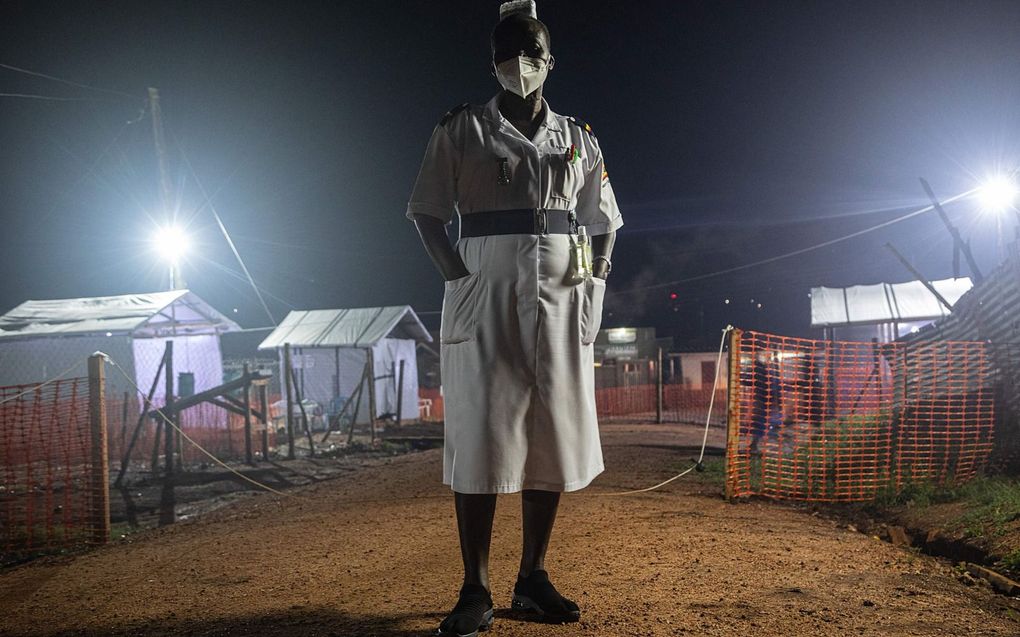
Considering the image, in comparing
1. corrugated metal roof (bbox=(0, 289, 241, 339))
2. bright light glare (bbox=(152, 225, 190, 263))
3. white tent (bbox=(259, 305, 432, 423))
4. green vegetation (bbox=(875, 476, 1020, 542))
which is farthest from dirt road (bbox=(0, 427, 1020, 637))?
bright light glare (bbox=(152, 225, 190, 263))

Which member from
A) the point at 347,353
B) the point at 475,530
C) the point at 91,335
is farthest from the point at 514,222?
the point at 347,353

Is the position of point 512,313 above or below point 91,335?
below

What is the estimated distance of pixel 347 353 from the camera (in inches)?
842

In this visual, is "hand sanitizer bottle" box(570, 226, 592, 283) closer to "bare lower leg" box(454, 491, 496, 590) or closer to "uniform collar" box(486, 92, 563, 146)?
"uniform collar" box(486, 92, 563, 146)

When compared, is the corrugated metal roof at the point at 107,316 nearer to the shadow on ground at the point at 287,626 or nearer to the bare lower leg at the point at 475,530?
the shadow on ground at the point at 287,626

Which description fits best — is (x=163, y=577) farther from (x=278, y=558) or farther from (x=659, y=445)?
(x=659, y=445)

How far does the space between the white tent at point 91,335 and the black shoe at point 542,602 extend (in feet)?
52.0

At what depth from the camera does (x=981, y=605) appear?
292 cm

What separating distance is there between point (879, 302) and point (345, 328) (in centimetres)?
1769

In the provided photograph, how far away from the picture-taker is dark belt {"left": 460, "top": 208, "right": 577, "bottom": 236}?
2.44 meters

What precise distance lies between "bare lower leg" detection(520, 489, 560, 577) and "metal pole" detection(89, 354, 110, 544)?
166 inches

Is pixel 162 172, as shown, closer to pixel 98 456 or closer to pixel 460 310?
pixel 98 456

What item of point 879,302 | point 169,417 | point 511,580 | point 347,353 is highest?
point 879,302

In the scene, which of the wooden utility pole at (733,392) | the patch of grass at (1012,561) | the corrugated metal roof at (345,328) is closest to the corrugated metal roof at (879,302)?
the corrugated metal roof at (345,328)
